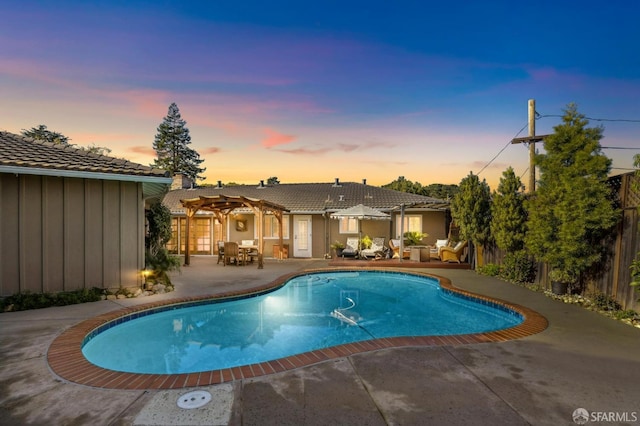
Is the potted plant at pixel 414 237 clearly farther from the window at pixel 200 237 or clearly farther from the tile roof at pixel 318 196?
the window at pixel 200 237

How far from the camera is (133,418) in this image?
8.16ft

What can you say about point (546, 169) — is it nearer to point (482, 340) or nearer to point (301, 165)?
point (482, 340)

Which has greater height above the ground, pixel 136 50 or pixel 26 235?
pixel 136 50

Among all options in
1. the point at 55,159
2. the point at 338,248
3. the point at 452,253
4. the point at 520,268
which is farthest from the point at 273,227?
the point at 520,268

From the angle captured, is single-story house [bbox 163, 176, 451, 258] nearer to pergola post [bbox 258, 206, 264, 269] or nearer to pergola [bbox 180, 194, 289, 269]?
pergola [bbox 180, 194, 289, 269]

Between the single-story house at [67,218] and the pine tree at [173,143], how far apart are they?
125 feet

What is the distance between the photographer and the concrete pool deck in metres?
2.52

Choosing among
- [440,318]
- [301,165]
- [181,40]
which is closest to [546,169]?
[440,318]

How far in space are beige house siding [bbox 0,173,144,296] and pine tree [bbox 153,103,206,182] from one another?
127 feet

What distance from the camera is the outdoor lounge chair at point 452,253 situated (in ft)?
41.7

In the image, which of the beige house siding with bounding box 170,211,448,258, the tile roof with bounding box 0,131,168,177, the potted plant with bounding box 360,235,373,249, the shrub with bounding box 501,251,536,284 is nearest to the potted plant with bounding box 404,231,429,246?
the beige house siding with bounding box 170,211,448,258

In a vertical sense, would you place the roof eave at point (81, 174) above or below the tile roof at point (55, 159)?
below

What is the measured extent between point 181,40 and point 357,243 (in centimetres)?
1106

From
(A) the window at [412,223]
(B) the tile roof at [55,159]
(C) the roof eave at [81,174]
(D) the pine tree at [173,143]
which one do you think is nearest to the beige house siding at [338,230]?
(A) the window at [412,223]
